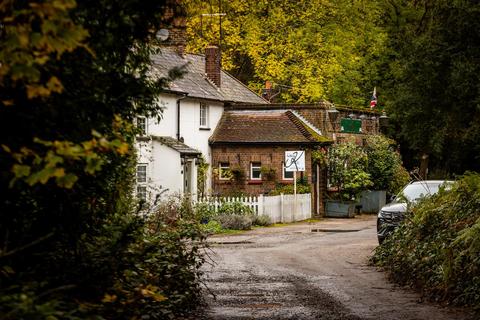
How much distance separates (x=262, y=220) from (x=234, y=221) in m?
2.46

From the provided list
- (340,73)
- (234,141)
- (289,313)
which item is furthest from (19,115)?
(340,73)

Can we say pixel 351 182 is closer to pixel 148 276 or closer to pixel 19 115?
pixel 148 276

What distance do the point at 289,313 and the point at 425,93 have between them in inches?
1175

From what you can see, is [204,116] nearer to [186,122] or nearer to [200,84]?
[200,84]

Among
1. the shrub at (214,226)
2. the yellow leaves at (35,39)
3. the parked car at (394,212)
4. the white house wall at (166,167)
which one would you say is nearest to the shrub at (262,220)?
the shrub at (214,226)

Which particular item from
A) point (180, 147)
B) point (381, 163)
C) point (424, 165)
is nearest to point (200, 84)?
point (180, 147)

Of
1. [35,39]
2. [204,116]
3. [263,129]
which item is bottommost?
[35,39]

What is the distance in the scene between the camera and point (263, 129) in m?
43.0

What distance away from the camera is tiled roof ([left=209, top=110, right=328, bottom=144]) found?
4181cm

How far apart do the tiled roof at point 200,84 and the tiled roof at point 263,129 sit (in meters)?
1.31

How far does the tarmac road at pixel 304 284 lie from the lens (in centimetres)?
1363

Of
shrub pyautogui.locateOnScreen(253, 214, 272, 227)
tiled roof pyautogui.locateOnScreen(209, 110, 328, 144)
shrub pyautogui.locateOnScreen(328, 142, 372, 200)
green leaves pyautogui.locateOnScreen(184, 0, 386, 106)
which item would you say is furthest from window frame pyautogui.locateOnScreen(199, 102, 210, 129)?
green leaves pyautogui.locateOnScreen(184, 0, 386, 106)

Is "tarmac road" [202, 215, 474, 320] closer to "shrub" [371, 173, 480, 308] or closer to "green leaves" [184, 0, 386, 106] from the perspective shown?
"shrub" [371, 173, 480, 308]

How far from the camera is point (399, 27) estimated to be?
199 feet
